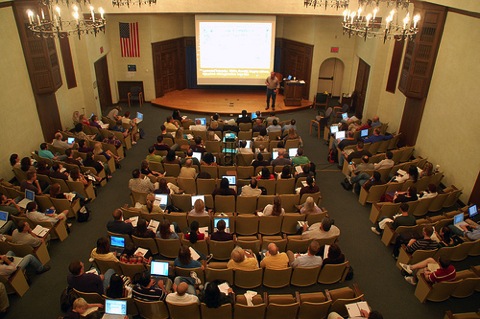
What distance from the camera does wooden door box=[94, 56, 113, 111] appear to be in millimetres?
14188

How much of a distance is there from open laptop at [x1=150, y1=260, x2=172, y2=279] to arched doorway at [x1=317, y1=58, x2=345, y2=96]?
12.8 m

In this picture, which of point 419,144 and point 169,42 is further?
point 169,42

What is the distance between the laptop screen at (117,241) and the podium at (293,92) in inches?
→ 410

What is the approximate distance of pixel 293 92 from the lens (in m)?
15.2

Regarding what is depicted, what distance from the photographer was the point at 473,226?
6.93 metres

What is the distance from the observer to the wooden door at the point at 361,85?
46.3 feet

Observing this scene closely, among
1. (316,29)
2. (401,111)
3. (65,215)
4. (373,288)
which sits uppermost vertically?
(316,29)

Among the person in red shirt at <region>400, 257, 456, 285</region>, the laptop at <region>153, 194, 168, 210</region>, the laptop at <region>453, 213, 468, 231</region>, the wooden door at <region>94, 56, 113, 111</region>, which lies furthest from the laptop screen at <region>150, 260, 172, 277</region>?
the wooden door at <region>94, 56, 113, 111</region>

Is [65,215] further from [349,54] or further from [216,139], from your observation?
[349,54]

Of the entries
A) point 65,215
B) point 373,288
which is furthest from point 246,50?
point 373,288

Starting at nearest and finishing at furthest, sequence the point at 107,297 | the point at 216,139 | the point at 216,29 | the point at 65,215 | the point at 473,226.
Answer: the point at 107,297 < the point at 473,226 < the point at 65,215 < the point at 216,139 < the point at 216,29

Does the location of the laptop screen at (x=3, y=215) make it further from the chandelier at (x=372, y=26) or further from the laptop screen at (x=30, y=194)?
the chandelier at (x=372, y=26)

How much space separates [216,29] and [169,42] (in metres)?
2.28

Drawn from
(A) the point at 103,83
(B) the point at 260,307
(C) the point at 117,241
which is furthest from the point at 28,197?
(A) the point at 103,83
